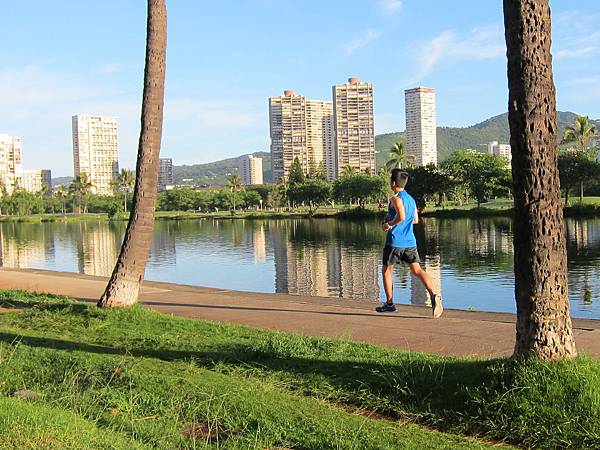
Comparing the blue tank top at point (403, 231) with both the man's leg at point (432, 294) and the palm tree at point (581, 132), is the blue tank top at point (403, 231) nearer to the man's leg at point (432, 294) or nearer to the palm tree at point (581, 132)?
the man's leg at point (432, 294)

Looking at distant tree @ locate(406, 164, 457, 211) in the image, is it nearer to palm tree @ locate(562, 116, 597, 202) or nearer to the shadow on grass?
palm tree @ locate(562, 116, 597, 202)

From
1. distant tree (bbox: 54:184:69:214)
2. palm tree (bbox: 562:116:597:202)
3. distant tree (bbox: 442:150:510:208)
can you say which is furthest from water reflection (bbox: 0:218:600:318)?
distant tree (bbox: 54:184:69:214)

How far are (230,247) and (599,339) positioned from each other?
36.2 m

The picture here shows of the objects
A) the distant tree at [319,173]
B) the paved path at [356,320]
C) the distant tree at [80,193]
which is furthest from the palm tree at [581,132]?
the distant tree at [80,193]

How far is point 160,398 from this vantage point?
18.7ft

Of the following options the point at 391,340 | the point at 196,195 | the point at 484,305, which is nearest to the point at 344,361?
the point at 391,340

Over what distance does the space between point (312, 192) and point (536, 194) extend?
341 feet

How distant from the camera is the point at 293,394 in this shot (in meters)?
5.71

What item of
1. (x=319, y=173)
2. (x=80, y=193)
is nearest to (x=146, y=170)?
(x=319, y=173)

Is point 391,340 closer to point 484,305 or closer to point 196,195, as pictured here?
point 484,305

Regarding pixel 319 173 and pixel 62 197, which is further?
pixel 62 197

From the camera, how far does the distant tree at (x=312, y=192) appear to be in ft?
357

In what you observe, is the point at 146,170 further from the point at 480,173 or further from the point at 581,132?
the point at 581,132

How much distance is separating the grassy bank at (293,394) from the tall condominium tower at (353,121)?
601 feet
